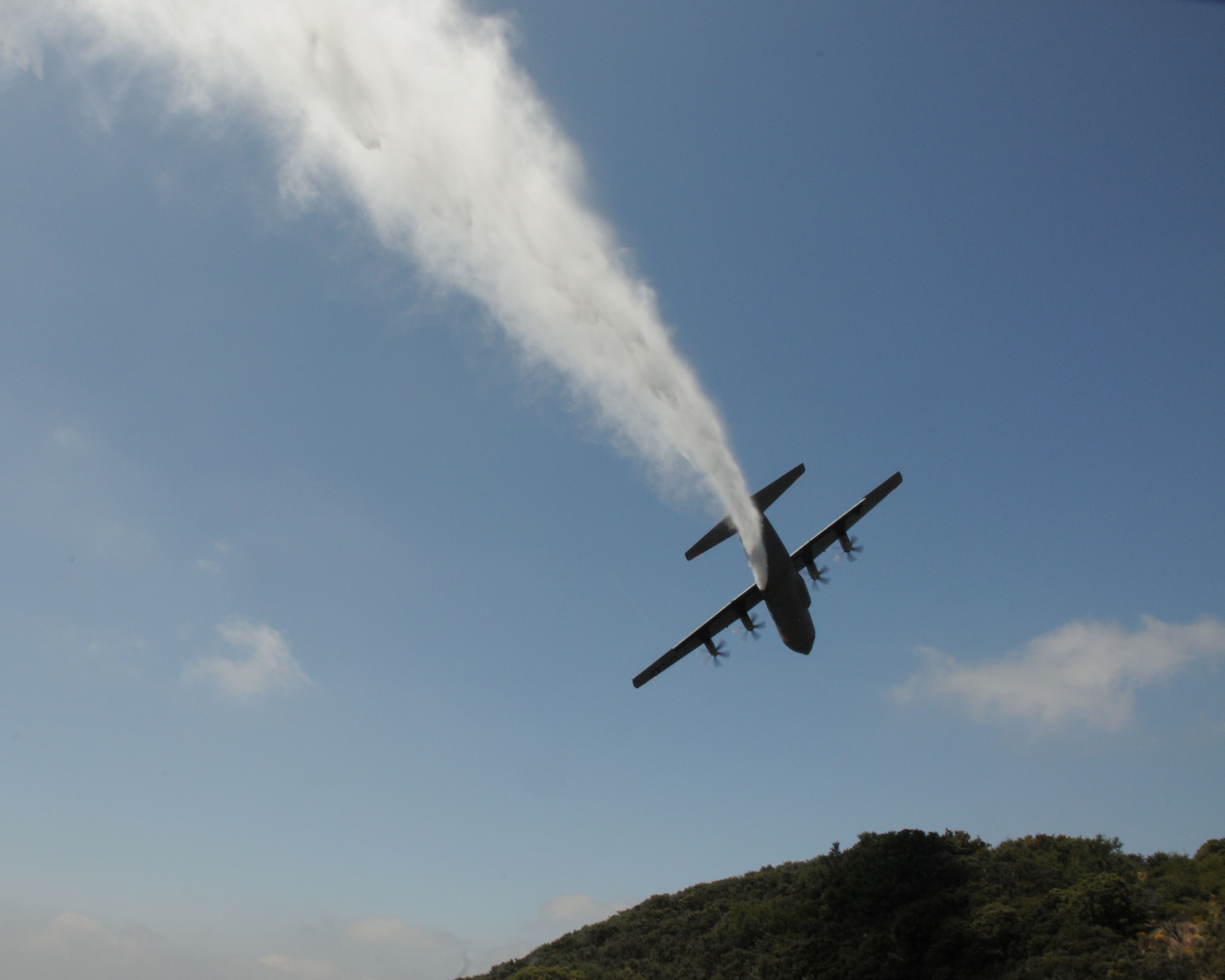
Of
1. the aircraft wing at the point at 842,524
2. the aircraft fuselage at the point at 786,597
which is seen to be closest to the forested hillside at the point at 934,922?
the aircraft fuselage at the point at 786,597

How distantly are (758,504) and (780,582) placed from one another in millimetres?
3655

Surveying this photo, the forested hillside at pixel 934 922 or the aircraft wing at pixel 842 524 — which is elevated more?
the aircraft wing at pixel 842 524

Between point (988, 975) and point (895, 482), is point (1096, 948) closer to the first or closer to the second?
point (988, 975)

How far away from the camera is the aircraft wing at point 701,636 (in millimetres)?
36750

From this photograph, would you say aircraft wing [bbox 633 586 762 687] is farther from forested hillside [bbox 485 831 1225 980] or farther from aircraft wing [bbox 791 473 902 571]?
forested hillside [bbox 485 831 1225 980]

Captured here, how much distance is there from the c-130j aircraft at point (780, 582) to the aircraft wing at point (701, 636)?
0.10 feet

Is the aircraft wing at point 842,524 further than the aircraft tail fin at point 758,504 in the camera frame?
Yes

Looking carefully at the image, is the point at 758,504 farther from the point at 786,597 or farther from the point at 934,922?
the point at 934,922

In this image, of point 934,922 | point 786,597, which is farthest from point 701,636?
point 934,922

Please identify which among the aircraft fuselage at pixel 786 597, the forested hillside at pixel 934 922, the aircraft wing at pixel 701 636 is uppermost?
the aircraft wing at pixel 701 636

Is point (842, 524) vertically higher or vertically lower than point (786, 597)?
higher

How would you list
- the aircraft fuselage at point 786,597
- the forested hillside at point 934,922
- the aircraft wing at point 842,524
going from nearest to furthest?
the forested hillside at point 934,922
the aircraft fuselage at point 786,597
the aircraft wing at point 842,524

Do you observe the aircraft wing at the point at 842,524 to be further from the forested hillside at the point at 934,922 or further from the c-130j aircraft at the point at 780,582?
the forested hillside at the point at 934,922

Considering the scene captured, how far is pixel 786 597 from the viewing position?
97.7 feet
